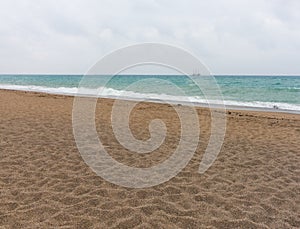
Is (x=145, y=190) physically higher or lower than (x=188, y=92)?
lower

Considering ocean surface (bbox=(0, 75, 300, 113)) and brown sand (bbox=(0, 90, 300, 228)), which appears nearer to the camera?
brown sand (bbox=(0, 90, 300, 228))

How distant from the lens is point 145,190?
4.52 m

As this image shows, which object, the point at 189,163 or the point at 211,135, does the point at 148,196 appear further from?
the point at 211,135

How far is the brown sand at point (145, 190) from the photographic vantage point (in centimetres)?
365

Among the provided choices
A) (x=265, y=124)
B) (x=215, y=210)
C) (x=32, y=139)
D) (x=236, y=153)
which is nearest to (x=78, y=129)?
(x=32, y=139)

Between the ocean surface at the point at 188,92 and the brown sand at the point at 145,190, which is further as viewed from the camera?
the ocean surface at the point at 188,92

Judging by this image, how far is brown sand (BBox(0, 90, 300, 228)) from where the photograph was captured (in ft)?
12.0

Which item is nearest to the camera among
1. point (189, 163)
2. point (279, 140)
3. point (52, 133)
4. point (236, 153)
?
point (189, 163)

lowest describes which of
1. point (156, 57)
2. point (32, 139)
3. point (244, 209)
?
point (244, 209)

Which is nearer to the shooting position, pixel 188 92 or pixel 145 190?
pixel 145 190

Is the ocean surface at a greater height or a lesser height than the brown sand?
greater

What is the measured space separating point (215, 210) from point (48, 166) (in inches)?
116

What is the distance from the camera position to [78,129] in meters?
8.59

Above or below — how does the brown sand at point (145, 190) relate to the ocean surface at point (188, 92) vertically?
below
